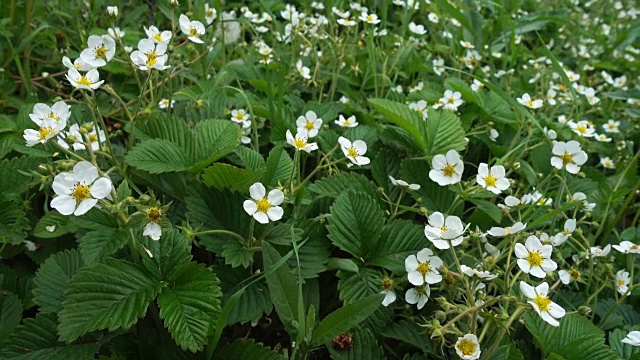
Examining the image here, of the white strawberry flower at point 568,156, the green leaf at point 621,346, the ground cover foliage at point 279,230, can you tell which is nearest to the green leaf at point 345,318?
the ground cover foliage at point 279,230

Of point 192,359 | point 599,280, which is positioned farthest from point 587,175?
point 192,359

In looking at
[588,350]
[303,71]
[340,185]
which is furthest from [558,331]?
[303,71]

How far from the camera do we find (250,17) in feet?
9.80

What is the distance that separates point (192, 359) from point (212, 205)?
0.38 meters

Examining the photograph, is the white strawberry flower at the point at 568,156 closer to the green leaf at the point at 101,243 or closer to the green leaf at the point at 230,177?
the green leaf at the point at 230,177

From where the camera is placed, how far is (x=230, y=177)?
1439 mm

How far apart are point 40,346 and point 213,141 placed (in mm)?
675

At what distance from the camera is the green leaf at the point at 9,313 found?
1.30 m

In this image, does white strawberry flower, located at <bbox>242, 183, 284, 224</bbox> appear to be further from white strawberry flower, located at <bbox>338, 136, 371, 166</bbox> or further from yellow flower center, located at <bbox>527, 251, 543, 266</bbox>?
yellow flower center, located at <bbox>527, 251, 543, 266</bbox>

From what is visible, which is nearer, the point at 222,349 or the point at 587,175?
the point at 222,349

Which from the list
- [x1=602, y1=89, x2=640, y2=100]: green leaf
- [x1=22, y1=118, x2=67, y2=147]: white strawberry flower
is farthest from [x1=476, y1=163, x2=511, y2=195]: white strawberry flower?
[x1=602, y1=89, x2=640, y2=100]: green leaf

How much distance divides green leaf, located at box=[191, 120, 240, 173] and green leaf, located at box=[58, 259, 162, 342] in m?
0.40

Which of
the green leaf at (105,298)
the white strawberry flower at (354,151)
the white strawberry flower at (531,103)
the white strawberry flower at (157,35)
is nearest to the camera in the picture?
the green leaf at (105,298)

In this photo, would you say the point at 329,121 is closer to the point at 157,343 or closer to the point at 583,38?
the point at 157,343
